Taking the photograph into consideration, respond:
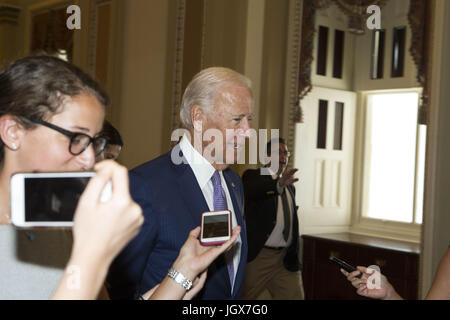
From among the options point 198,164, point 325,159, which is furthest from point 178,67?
point 198,164

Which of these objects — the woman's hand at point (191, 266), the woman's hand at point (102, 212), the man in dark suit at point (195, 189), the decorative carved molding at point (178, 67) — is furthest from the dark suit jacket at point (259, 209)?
the woman's hand at point (102, 212)

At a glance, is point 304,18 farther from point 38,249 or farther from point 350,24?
point 38,249

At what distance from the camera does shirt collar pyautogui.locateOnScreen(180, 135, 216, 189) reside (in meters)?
2.30

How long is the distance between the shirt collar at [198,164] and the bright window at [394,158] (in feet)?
12.4

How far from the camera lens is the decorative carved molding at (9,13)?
938 centimetres

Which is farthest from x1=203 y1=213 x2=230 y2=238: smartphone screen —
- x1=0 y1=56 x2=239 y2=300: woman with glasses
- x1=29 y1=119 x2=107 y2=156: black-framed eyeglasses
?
x1=29 y1=119 x2=107 y2=156: black-framed eyeglasses

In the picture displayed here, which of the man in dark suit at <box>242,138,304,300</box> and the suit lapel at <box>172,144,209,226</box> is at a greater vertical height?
the suit lapel at <box>172,144,209,226</box>

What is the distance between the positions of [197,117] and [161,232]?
631 millimetres

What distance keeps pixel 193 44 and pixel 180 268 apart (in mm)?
4654

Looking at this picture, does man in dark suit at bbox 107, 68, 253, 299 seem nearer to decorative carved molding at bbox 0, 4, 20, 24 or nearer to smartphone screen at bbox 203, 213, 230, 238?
smartphone screen at bbox 203, 213, 230, 238

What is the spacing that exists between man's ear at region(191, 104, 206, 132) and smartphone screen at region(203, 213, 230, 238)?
0.64 metres

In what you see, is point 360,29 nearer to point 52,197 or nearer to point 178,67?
point 178,67

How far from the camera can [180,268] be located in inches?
64.2

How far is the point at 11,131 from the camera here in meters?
1.24
